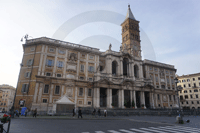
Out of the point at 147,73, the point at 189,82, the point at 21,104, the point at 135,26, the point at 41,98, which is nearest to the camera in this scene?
the point at 21,104

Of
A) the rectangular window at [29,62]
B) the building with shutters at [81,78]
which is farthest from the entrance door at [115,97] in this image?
the rectangular window at [29,62]

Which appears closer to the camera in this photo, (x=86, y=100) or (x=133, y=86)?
(x=86, y=100)

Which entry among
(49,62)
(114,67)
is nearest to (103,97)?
(114,67)

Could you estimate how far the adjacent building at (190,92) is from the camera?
58312 millimetres

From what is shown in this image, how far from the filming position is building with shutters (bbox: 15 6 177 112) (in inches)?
1189

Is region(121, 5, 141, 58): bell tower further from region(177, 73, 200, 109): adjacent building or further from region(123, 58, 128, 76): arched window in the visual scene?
region(177, 73, 200, 109): adjacent building

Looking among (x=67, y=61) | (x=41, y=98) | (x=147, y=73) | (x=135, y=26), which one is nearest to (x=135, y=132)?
(x=41, y=98)

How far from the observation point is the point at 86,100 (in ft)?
111

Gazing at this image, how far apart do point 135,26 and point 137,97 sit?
32872 millimetres

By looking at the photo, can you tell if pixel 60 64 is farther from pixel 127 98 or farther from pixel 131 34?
pixel 131 34

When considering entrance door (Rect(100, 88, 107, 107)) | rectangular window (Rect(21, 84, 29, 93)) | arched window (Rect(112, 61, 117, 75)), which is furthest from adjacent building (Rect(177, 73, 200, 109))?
rectangular window (Rect(21, 84, 29, 93))

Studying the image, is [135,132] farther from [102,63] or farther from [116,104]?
[102,63]

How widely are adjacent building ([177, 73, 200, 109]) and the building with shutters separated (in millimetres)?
21708

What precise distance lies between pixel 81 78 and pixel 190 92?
182 ft
